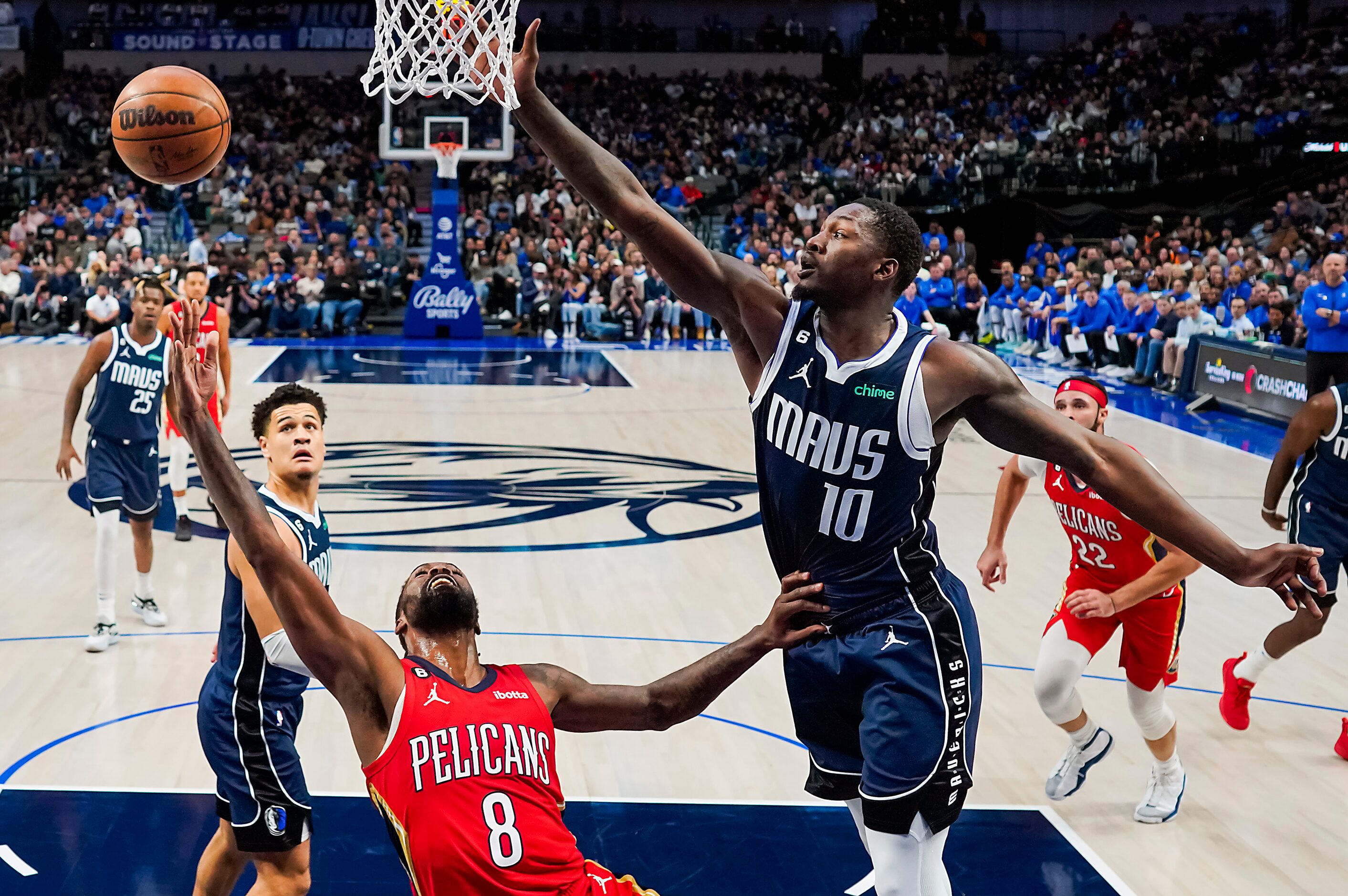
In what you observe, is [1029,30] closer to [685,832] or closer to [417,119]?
[417,119]

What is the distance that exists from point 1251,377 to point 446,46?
42.3 feet

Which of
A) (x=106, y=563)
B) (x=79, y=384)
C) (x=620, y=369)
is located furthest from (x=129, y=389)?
(x=620, y=369)

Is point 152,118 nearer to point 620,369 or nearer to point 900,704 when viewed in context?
point 900,704

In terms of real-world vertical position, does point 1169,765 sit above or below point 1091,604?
below

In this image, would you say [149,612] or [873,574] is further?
[149,612]

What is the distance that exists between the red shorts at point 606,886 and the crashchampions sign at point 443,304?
771 inches

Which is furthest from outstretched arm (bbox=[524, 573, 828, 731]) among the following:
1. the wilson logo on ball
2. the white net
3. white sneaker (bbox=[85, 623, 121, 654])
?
white sneaker (bbox=[85, 623, 121, 654])

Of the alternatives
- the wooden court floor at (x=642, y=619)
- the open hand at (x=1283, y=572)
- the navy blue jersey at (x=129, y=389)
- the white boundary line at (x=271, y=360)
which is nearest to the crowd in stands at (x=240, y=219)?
the white boundary line at (x=271, y=360)

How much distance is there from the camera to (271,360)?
18250mm

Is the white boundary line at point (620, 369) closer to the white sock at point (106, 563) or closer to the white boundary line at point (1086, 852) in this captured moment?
the white sock at point (106, 563)

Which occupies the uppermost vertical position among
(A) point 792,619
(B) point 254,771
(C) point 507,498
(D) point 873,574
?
(D) point 873,574

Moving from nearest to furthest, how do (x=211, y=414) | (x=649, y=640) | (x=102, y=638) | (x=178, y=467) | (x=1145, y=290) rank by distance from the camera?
(x=102, y=638), (x=649, y=640), (x=211, y=414), (x=178, y=467), (x=1145, y=290)

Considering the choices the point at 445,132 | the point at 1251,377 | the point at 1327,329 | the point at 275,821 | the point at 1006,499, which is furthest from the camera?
the point at 445,132

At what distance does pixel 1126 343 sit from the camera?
1855 cm
